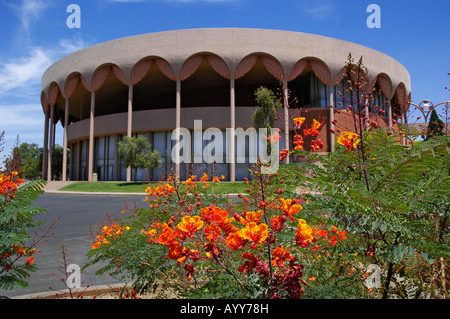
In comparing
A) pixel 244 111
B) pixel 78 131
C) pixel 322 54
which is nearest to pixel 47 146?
pixel 78 131

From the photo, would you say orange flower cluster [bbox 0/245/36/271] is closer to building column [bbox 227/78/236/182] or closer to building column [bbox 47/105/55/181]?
building column [bbox 227/78/236/182]

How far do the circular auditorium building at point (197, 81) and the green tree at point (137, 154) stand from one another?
52.1 inches

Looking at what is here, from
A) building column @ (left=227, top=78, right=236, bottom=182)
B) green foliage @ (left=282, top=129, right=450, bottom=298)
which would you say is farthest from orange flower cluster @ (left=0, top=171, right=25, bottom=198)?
building column @ (left=227, top=78, right=236, bottom=182)

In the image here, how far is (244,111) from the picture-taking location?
2833 centimetres

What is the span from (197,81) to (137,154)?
10.5m

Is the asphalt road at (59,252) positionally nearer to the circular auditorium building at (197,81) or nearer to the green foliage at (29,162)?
the green foliage at (29,162)

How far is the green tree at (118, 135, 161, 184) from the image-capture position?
2698 cm

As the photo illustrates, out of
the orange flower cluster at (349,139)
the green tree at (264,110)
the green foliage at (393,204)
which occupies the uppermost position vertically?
the green tree at (264,110)

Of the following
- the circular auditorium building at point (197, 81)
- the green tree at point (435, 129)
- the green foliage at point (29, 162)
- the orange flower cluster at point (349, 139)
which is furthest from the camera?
the circular auditorium building at point (197, 81)

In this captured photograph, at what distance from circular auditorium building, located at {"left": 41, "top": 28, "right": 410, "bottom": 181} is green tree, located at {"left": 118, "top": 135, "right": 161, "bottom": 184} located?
132 centimetres

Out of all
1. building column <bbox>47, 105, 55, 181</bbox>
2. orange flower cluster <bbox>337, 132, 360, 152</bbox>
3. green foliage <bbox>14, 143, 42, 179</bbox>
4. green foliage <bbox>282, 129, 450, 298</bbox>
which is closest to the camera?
green foliage <bbox>282, 129, 450, 298</bbox>

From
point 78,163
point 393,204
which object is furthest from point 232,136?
point 393,204

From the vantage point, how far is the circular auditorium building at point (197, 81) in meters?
27.1

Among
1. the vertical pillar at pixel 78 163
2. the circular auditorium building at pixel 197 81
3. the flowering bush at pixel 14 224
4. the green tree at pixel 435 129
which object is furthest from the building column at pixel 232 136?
the flowering bush at pixel 14 224
